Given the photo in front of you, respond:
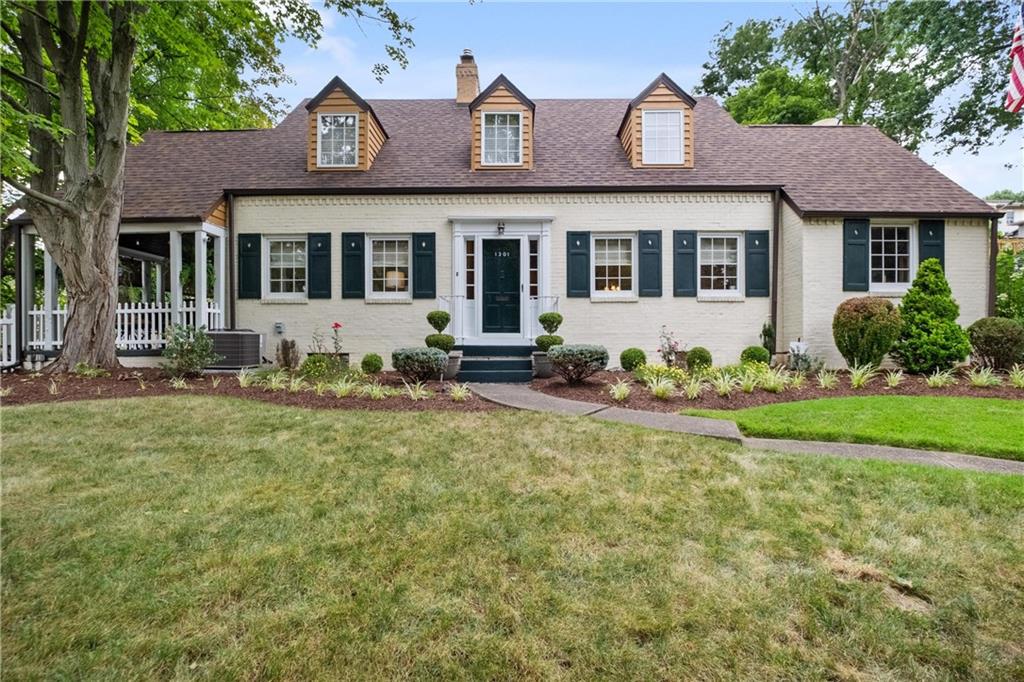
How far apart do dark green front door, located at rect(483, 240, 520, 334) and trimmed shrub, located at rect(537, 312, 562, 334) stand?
3.72 ft

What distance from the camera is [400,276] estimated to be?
11.1m

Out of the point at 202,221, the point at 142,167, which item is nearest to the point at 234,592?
the point at 202,221

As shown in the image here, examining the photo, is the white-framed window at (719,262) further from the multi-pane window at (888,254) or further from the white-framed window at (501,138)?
the white-framed window at (501,138)

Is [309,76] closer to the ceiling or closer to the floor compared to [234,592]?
closer to the ceiling

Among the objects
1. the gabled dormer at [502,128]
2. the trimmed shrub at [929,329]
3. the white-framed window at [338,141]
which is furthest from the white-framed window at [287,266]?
the trimmed shrub at [929,329]

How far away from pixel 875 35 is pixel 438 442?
2370 centimetres

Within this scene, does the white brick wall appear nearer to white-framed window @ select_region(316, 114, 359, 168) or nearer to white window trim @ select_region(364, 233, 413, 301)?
white window trim @ select_region(364, 233, 413, 301)

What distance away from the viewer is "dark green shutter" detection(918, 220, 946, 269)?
10.0 metres

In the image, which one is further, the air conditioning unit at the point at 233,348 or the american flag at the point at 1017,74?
the air conditioning unit at the point at 233,348

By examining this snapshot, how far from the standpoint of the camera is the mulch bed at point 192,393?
6.56 metres

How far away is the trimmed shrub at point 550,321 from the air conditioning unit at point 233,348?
241 inches

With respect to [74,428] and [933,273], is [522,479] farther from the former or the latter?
[933,273]

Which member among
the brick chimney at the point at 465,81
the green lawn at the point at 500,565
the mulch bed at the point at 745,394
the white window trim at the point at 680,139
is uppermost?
the brick chimney at the point at 465,81

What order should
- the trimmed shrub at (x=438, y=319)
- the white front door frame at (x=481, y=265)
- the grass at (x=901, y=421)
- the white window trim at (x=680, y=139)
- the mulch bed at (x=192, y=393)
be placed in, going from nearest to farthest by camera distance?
the grass at (x=901, y=421) → the mulch bed at (x=192, y=393) → the trimmed shrub at (x=438, y=319) → the white front door frame at (x=481, y=265) → the white window trim at (x=680, y=139)
